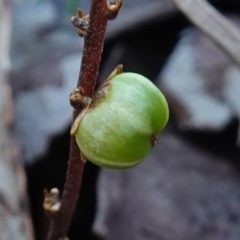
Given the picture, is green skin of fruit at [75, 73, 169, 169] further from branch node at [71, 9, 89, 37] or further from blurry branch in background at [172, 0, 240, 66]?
blurry branch in background at [172, 0, 240, 66]

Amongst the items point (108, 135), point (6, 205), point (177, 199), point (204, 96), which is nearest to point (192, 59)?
point (204, 96)

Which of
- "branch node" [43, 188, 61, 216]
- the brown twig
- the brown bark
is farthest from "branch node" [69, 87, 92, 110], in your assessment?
the brown bark

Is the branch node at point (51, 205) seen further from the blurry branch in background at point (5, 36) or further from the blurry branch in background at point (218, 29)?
the blurry branch in background at point (5, 36)

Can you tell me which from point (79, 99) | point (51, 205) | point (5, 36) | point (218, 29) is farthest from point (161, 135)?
point (79, 99)

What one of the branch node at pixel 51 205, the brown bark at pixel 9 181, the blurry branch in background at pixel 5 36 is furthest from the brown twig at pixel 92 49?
the blurry branch in background at pixel 5 36

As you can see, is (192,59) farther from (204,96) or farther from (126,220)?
(126,220)

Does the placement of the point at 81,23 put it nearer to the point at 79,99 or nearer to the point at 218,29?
the point at 79,99
